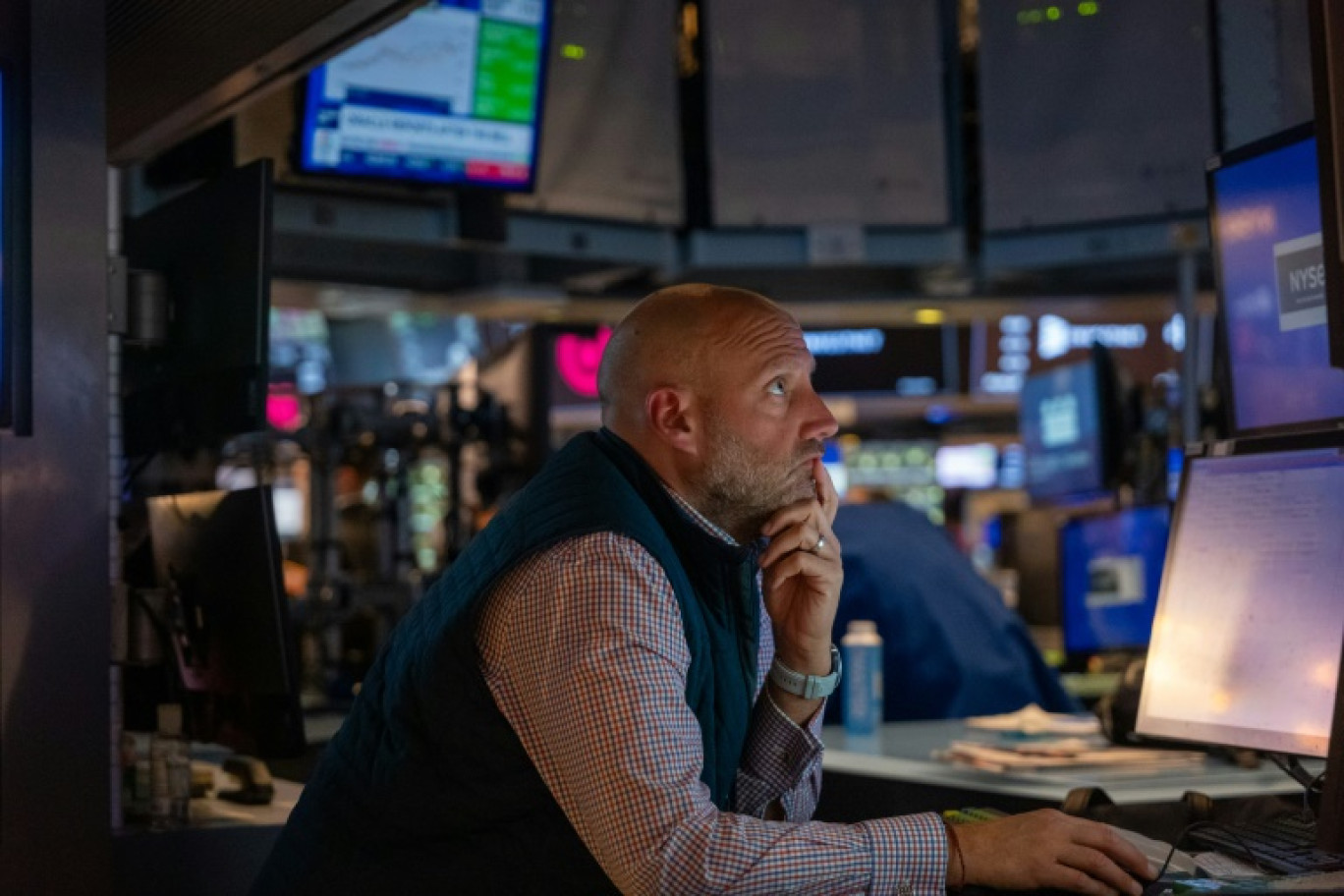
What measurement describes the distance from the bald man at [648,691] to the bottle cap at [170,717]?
0.70m

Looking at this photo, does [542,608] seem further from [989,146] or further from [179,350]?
[989,146]

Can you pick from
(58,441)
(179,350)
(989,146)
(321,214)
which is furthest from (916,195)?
(58,441)

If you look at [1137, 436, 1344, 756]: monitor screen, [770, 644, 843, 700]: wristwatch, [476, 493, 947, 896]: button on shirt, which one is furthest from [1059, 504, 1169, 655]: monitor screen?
[476, 493, 947, 896]: button on shirt

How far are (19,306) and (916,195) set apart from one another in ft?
12.4

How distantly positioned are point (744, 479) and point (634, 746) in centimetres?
44

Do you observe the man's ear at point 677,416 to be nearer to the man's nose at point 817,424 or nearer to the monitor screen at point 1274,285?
the man's nose at point 817,424

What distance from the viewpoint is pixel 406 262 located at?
5.06 m

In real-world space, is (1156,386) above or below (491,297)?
below

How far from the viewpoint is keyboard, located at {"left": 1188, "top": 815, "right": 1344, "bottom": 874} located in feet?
5.16

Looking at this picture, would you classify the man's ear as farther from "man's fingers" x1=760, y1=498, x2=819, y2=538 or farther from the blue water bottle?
the blue water bottle

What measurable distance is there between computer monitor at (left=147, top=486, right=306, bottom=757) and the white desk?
3.12ft

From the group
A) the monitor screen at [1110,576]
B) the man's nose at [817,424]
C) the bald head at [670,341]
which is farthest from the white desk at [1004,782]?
the monitor screen at [1110,576]

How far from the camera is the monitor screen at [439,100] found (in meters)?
4.32

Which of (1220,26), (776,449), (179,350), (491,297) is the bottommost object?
(776,449)
